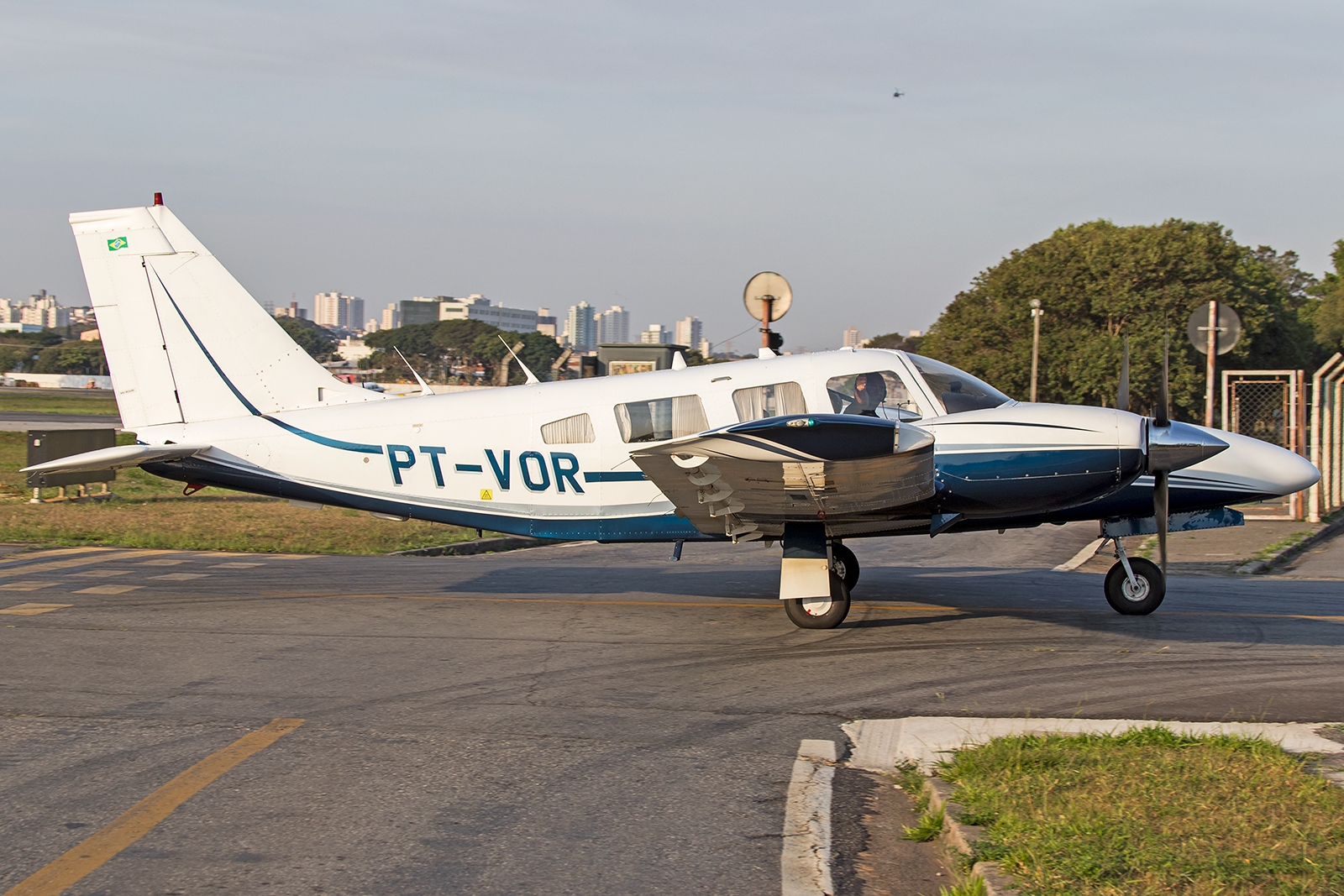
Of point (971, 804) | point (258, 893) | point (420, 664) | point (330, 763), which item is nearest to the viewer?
point (258, 893)

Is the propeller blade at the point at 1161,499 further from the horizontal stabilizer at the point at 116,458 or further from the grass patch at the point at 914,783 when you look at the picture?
the horizontal stabilizer at the point at 116,458

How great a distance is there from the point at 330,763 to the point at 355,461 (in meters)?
5.89

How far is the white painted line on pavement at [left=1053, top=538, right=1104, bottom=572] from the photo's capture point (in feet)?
49.4

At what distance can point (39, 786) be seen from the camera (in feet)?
18.6

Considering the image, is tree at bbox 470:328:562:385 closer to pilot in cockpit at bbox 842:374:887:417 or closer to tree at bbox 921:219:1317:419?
tree at bbox 921:219:1317:419

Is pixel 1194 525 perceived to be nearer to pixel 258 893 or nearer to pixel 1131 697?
pixel 1131 697

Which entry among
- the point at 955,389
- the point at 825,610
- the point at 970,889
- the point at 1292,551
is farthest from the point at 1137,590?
the point at 1292,551

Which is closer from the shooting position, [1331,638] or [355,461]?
[1331,638]

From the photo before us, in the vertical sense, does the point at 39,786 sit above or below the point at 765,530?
below

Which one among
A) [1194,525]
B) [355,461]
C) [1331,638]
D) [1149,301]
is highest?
[1149,301]

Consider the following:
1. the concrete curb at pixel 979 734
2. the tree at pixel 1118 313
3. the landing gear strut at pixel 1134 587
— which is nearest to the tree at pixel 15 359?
the tree at pixel 1118 313

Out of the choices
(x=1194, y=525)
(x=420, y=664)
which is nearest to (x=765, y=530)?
(x=420, y=664)

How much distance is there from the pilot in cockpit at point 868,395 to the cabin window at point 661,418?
1.44 meters

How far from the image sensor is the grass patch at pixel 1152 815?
165 inches
